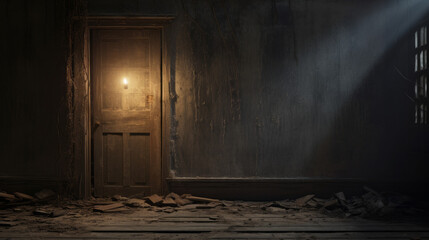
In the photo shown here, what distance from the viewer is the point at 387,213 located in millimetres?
4246

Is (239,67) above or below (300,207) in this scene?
above

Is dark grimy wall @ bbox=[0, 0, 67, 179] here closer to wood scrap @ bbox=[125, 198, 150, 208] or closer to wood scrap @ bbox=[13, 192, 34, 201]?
wood scrap @ bbox=[13, 192, 34, 201]

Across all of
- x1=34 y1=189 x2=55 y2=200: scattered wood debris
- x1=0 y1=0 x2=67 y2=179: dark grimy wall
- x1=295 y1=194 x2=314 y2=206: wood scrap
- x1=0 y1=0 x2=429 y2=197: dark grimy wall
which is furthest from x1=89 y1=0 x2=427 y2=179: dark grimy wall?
x1=34 y1=189 x2=55 y2=200: scattered wood debris

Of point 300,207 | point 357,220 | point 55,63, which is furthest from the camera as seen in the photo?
point 55,63

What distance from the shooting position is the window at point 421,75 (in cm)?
483

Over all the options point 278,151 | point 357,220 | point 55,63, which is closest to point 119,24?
point 55,63

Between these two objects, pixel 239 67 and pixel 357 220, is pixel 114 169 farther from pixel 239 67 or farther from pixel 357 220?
pixel 357 220

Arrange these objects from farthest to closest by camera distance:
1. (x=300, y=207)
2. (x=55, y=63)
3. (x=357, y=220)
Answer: (x=55, y=63)
(x=300, y=207)
(x=357, y=220)

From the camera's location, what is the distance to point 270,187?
4.98 meters

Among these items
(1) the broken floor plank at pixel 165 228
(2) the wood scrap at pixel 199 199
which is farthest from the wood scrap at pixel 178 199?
(1) the broken floor plank at pixel 165 228

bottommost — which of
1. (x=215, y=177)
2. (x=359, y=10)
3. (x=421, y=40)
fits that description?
(x=215, y=177)

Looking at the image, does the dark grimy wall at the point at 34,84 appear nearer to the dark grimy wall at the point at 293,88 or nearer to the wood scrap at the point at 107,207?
the wood scrap at the point at 107,207

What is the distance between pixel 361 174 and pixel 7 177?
16.1ft

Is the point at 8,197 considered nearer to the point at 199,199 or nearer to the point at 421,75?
the point at 199,199
